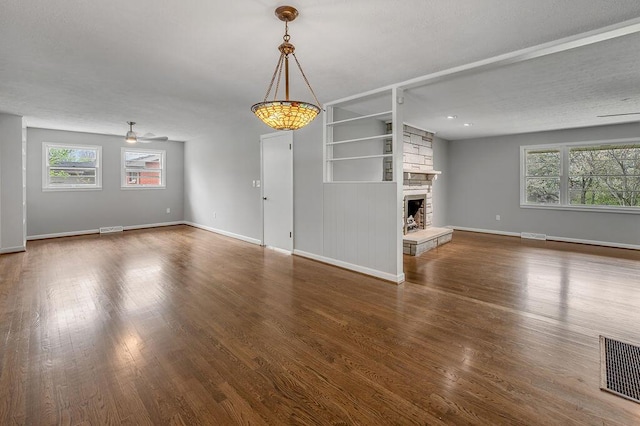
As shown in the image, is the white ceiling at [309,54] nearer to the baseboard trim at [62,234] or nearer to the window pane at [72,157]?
the window pane at [72,157]

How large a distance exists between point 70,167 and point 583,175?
36.4 ft

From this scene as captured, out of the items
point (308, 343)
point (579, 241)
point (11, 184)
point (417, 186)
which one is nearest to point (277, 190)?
point (417, 186)

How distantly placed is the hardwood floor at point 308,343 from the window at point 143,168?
379 cm

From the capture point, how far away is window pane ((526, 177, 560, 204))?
6.58 meters

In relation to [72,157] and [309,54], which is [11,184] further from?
[309,54]

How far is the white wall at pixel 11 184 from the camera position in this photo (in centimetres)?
511

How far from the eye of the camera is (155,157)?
8164 millimetres

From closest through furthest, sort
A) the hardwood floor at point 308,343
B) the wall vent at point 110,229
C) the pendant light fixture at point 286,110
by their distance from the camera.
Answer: the hardwood floor at point 308,343 < the pendant light fixture at point 286,110 < the wall vent at point 110,229

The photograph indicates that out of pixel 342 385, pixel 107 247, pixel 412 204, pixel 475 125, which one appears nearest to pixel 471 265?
pixel 412 204

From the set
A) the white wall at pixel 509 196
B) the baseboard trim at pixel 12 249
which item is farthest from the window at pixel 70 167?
the white wall at pixel 509 196

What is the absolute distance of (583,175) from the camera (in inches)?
246

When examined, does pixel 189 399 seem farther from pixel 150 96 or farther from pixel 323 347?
pixel 150 96

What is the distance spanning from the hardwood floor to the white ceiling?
239 centimetres

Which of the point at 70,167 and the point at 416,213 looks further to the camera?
the point at 70,167
